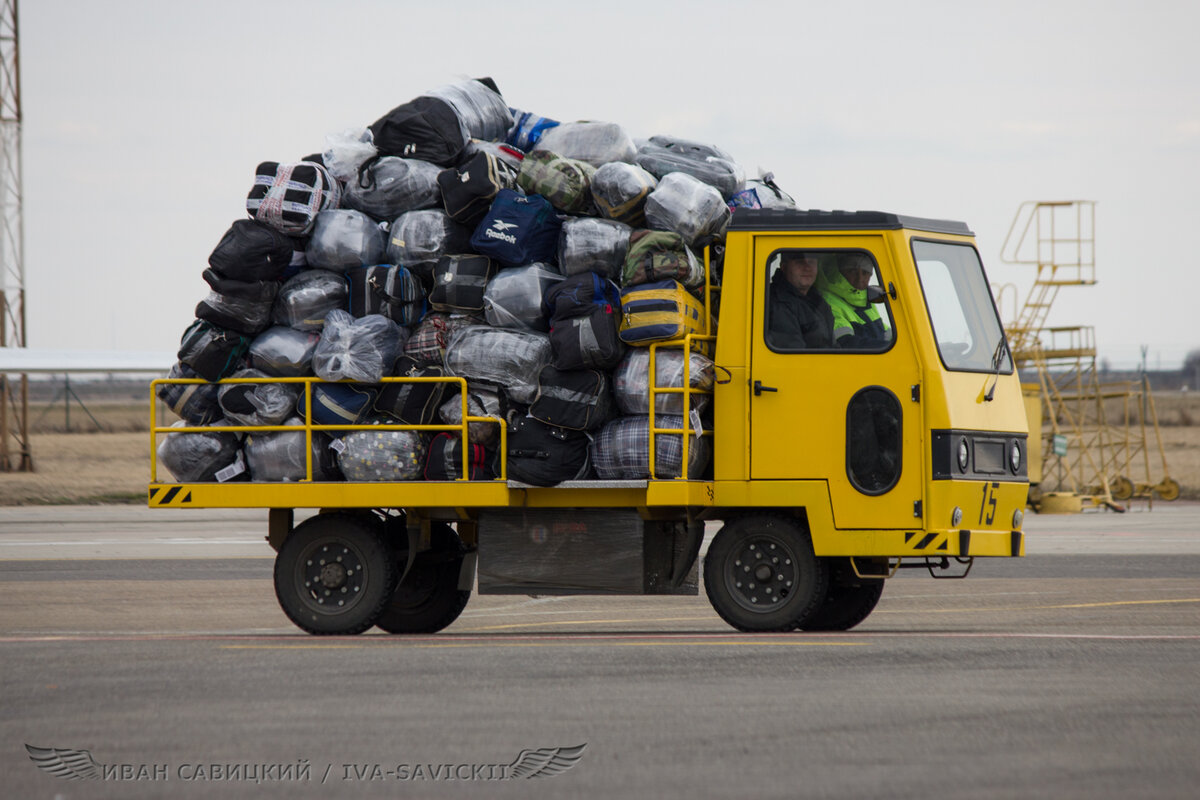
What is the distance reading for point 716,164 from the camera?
11977mm

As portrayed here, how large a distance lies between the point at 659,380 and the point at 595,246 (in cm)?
111

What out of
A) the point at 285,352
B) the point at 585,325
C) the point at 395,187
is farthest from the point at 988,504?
the point at 285,352

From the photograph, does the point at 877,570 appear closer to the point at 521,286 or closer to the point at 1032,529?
the point at 521,286

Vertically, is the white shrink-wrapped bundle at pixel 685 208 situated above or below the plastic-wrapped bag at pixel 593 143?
below

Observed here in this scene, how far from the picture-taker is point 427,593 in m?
12.7

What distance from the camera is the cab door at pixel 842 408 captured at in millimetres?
10812

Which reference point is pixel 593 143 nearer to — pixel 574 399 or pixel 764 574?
pixel 574 399

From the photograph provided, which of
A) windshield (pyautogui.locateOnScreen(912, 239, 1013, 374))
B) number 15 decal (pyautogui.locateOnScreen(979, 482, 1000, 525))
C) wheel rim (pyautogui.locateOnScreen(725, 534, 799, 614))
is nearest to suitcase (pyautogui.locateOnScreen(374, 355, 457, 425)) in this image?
wheel rim (pyautogui.locateOnScreen(725, 534, 799, 614))

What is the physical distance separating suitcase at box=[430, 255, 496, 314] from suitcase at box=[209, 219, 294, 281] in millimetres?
1230

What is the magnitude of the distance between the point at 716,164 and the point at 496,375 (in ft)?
7.63

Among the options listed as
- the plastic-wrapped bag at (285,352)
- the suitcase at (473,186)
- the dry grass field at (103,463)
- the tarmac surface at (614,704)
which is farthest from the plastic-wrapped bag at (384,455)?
the dry grass field at (103,463)

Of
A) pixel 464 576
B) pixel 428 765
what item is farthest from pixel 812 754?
pixel 464 576

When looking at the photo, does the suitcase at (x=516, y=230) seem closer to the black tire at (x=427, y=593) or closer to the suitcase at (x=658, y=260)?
the suitcase at (x=658, y=260)

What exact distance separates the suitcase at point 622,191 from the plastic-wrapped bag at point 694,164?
17.5 inches
